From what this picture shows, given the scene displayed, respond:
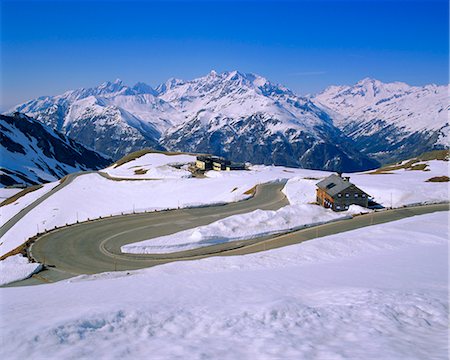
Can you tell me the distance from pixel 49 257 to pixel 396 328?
3427 cm

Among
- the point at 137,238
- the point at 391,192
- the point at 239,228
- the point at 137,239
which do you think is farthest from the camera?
the point at 391,192

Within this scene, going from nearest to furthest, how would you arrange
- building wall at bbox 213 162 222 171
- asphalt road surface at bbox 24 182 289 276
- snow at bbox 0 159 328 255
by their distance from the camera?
asphalt road surface at bbox 24 182 289 276 < snow at bbox 0 159 328 255 < building wall at bbox 213 162 222 171

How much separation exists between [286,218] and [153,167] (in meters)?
78.7

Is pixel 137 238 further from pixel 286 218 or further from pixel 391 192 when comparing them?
pixel 391 192

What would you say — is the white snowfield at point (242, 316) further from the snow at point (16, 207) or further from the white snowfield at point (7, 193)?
the white snowfield at point (7, 193)

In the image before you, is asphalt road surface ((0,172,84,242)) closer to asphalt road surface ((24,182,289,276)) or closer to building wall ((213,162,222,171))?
asphalt road surface ((24,182,289,276))

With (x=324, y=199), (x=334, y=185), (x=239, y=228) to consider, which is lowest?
(x=239, y=228)

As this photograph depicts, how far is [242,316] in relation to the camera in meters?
14.1

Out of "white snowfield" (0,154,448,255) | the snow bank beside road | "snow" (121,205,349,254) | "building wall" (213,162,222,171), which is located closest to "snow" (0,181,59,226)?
"white snowfield" (0,154,448,255)

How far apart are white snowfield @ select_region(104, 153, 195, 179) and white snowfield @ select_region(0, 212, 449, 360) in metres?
79.0

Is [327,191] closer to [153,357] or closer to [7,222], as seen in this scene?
[153,357]

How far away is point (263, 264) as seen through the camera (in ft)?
94.3

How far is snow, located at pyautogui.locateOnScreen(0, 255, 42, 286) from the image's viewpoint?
31.3 meters

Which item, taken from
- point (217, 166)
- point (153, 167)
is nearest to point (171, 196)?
point (153, 167)
